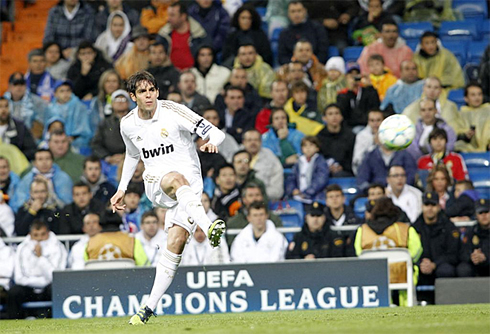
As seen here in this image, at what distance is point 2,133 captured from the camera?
16141 millimetres

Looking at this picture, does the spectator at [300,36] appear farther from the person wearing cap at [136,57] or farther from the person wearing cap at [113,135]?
the person wearing cap at [113,135]

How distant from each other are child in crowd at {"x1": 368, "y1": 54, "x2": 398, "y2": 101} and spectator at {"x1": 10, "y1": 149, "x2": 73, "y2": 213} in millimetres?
5050

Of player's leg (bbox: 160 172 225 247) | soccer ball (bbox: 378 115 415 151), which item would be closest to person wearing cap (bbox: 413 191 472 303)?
soccer ball (bbox: 378 115 415 151)

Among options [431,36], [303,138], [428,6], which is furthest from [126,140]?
[428,6]

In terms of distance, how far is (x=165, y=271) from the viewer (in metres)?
9.19

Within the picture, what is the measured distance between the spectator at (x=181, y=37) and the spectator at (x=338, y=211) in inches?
189

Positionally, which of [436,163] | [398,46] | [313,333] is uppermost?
[398,46]

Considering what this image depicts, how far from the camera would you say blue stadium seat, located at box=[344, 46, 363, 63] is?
1803 cm

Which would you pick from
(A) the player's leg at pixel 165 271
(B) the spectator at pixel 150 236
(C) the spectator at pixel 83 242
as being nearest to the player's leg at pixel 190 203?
(A) the player's leg at pixel 165 271

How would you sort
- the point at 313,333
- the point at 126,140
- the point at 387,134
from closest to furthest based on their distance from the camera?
the point at 313,333, the point at 126,140, the point at 387,134

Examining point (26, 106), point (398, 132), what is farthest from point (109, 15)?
point (398, 132)

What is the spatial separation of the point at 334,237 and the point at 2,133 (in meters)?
5.93

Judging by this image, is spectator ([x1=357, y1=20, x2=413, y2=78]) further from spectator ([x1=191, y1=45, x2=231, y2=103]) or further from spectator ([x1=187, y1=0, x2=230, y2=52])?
spectator ([x1=187, y1=0, x2=230, y2=52])

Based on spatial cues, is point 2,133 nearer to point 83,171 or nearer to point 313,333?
point 83,171
